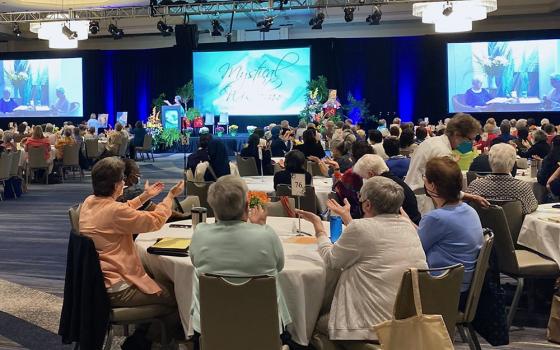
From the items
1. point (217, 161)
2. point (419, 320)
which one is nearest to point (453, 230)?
point (419, 320)

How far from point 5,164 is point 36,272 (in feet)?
16.0

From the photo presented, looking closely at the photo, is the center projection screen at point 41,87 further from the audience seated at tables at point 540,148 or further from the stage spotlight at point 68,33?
the audience seated at tables at point 540,148

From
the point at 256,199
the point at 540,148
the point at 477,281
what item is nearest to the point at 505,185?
the point at 477,281

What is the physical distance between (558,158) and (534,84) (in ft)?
39.3

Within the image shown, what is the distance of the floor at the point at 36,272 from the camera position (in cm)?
439

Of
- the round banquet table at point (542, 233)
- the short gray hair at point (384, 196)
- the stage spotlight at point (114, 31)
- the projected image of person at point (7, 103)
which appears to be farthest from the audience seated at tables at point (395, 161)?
the projected image of person at point (7, 103)

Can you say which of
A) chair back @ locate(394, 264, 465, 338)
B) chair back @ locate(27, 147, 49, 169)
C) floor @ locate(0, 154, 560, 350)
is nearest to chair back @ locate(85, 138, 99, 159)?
chair back @ locate(27, 147, 49, 169)

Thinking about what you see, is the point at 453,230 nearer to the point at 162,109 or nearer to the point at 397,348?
the point at 397,348

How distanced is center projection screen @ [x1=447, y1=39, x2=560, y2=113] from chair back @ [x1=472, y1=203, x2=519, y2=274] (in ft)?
47.1

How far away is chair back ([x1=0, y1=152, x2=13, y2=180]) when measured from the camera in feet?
34.4

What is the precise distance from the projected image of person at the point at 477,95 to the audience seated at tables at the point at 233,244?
53.4 ft

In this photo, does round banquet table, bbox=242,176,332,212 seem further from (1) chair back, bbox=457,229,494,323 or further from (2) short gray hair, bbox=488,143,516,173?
(1) chair back, bbox=457,229,494,323

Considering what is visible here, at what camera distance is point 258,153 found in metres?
9.23

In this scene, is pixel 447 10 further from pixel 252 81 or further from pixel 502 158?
pixel 252 81
